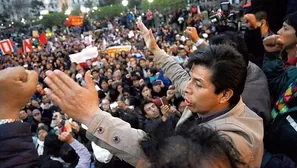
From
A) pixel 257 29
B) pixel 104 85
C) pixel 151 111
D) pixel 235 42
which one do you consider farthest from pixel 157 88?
pixel 235 42

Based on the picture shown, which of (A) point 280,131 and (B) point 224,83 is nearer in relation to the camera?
(B) point 224,83

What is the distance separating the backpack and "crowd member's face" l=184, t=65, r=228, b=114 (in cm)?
54

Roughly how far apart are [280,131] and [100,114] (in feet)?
3.43

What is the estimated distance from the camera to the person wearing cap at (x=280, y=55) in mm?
2291

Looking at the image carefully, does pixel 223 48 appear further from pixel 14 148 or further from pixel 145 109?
pixel 145 109

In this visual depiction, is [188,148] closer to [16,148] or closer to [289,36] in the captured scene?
[16,148]

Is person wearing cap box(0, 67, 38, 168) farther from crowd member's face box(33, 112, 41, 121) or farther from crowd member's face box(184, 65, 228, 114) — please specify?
crowd member's face box(33, 112, 41, 121)

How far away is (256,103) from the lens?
1949 mm

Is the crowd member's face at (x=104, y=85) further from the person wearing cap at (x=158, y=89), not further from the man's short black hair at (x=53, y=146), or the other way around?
the man's short black hair at (x=53, y=146)

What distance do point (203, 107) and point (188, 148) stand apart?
1.53ft

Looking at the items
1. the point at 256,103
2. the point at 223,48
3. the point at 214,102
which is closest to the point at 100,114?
the point at 214,102

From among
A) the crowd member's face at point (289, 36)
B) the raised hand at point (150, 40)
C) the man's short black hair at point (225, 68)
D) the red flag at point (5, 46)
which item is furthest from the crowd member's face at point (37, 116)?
the red flag at point (5, 46)

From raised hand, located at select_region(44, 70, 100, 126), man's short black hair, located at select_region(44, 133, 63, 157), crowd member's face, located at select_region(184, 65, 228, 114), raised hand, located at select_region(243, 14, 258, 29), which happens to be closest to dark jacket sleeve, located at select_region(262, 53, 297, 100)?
raised hand, located at select_region(243, 14, 258, 29)

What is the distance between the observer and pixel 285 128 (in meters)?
Answer: 1.84
